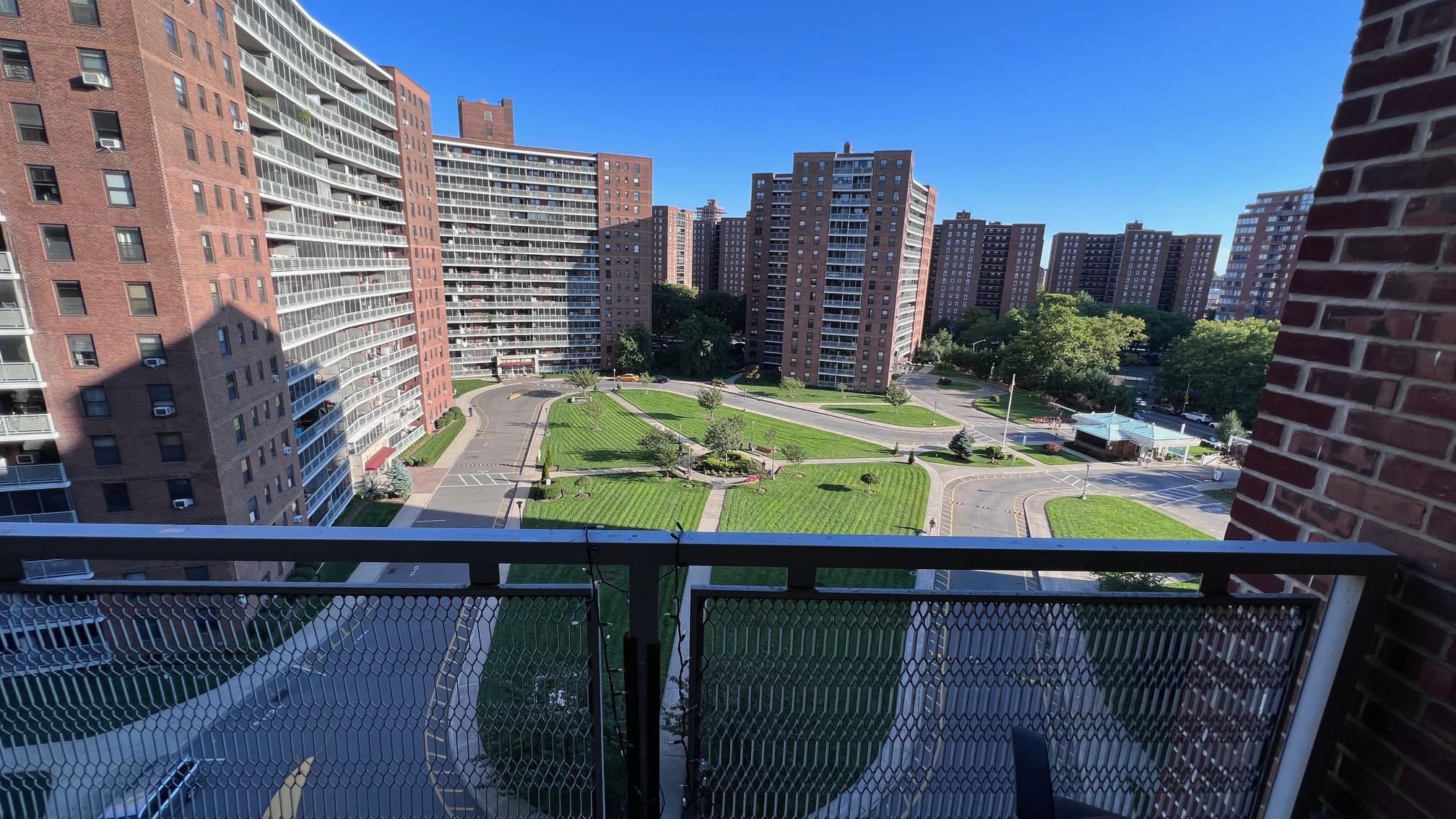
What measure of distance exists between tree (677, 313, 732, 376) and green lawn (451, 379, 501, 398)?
16214 millimetres

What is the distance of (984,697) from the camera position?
1896 millimetres

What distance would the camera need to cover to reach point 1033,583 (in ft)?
50.3

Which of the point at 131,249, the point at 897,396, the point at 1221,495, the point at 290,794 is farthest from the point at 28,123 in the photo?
the point at 1221,495

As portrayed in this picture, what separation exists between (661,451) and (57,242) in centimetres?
1892

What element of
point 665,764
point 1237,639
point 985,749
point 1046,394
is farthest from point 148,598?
point 1046,394

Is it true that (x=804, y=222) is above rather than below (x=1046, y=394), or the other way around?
above

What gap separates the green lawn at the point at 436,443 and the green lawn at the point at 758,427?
11.5m

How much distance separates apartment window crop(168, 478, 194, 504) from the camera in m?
13.8

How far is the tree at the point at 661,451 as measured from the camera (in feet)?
87.9

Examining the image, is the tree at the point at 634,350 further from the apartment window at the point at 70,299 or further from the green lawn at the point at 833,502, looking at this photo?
the apartment window at the point at 70,299

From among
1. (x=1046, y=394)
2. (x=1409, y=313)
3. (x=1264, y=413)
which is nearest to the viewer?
(x=1409, y=313)

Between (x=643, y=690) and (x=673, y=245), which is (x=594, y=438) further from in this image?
(x=673, y=245)

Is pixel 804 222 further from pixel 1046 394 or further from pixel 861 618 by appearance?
pixel 861 618

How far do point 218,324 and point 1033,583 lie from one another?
21.3m
